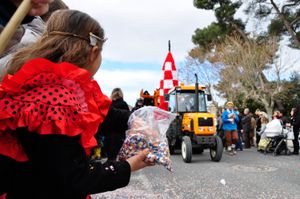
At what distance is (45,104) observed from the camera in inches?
49.6

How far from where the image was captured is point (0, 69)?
1.69m

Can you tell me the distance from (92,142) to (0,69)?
590mm

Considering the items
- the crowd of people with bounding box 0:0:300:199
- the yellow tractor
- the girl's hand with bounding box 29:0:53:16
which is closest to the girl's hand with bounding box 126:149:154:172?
the crowd of people with bounding box 0:0:300:199

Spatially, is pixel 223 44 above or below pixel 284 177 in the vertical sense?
above

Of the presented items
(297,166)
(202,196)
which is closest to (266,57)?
(297,166)

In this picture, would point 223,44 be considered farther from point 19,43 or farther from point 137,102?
point 19,43

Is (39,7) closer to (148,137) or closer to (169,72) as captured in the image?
(148,137)

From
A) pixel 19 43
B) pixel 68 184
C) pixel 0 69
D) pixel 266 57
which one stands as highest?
pixel 266 57

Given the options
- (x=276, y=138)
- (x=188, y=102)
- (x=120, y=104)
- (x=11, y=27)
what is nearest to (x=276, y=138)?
(x=276, y=138)

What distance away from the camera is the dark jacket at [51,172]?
48.1 inches

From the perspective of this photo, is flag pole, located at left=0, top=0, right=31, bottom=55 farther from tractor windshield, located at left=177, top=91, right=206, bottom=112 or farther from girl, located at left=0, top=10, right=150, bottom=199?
tractor windshield, located at left=177, top=91, right=206, bottom=112

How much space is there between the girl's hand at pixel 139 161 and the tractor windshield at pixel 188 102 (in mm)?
10528

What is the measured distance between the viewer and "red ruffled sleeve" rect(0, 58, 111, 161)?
1.24 meters

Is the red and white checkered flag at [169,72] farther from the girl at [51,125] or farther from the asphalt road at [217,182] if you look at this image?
the girl at [51,125]
